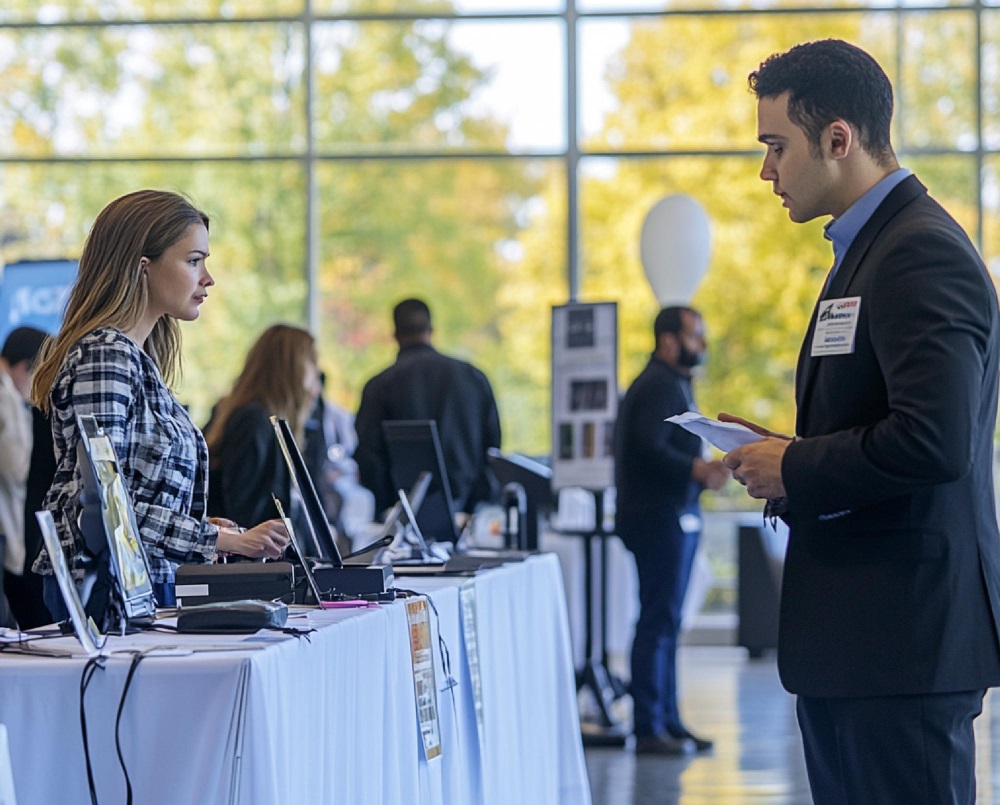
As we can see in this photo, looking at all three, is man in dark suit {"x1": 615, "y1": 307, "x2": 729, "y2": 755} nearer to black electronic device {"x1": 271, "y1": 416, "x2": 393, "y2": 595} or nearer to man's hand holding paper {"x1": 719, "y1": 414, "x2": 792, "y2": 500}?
black electronic device {"x1": 271, "y1": 416, "x2": 393, "y2": 595}

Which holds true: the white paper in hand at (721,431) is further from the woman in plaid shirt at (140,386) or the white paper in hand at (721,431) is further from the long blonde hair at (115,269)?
the long blonde hair at (115,269)

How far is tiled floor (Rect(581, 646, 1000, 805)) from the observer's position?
5059 mm

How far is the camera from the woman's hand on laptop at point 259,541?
9.28 feet

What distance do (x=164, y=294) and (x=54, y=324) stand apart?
4226 millimetres

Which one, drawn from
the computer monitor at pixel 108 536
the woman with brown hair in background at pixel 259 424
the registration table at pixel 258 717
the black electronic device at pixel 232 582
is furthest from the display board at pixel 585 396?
the computer monitor at pixel 108 536

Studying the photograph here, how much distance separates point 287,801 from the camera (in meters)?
2.15

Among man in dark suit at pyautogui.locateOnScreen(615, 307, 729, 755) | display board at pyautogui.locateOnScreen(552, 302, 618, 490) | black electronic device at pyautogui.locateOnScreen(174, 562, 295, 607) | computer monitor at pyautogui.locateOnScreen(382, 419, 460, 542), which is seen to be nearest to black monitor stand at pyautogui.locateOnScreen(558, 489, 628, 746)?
display board at pyautogui.locateOnScreen(552, 302, 618, 490)

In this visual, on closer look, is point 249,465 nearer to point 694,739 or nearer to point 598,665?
point 694,739

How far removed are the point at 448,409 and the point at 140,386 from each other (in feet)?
11.1

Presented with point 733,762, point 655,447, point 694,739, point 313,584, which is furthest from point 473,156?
point 313,584

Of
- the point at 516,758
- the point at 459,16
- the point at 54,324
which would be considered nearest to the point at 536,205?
the point at 459,16

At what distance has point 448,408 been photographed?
6.09 meters

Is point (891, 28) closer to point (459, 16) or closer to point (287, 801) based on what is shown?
point (459, 16)

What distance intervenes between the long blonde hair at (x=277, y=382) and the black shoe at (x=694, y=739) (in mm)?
2147
